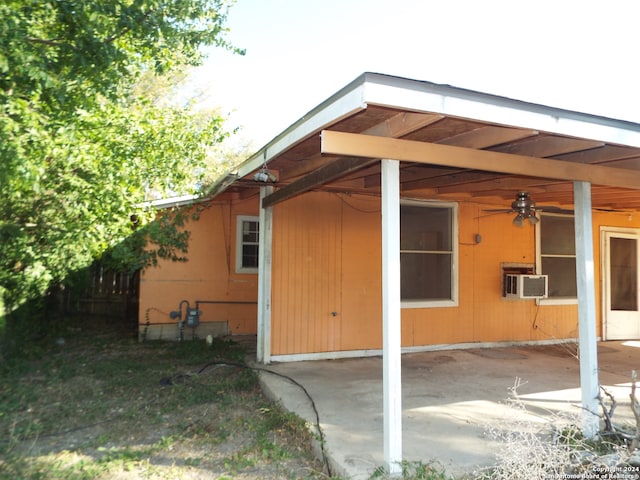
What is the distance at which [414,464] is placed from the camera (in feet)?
8.95

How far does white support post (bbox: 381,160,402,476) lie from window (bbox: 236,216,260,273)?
19.1 ft

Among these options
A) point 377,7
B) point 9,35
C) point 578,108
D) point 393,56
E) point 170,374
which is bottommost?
point 170,374

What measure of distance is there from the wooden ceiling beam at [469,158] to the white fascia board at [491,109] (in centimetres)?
47

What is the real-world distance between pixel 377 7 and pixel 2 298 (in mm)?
7767

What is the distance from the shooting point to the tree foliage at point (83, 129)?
12.5ft

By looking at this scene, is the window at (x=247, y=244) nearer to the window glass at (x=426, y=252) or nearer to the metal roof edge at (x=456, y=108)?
the window glass at (x=426, y=252)

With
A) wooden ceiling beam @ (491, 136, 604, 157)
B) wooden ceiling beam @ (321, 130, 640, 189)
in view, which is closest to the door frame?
wooden ceiling beam @ (321, 130, 640, 189)

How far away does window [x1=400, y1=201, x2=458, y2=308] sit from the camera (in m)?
6.54

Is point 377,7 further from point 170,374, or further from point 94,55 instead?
point 170,374

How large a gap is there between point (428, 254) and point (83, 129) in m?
5.06

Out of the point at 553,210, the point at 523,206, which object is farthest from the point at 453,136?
the point at 553,210

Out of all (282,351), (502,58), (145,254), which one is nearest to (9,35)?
(145,254)

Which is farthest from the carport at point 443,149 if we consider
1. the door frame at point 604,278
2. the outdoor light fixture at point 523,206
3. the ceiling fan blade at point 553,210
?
the door frame at point 604,278

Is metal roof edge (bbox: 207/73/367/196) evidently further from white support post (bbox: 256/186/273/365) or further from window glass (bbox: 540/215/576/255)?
window glass (bbox: 540/215/576/255)
